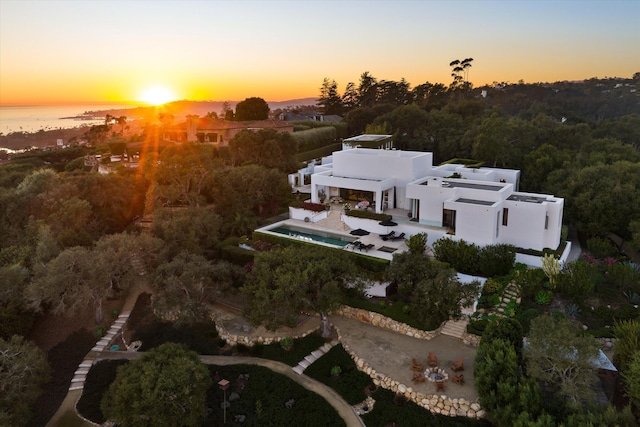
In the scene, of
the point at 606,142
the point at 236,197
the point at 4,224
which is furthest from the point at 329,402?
the point at 606,142

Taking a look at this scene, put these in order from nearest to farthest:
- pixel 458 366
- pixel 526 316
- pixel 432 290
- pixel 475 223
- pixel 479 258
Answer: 1. pixel 458 366
2. pixel 432 290
3. pixel 526 316
4. pixel 479 258
5. pixel 475 223

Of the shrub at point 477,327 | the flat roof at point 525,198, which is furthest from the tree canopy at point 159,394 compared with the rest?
the flat roof at point 525,198

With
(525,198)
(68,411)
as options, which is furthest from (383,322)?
(68,411)

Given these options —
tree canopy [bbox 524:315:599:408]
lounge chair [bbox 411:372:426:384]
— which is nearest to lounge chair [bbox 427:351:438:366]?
lounge chair [bbox 411:372:426:384]

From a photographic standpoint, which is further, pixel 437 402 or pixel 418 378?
pixel 418 378

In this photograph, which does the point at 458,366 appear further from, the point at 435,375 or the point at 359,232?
the point at 359,232
